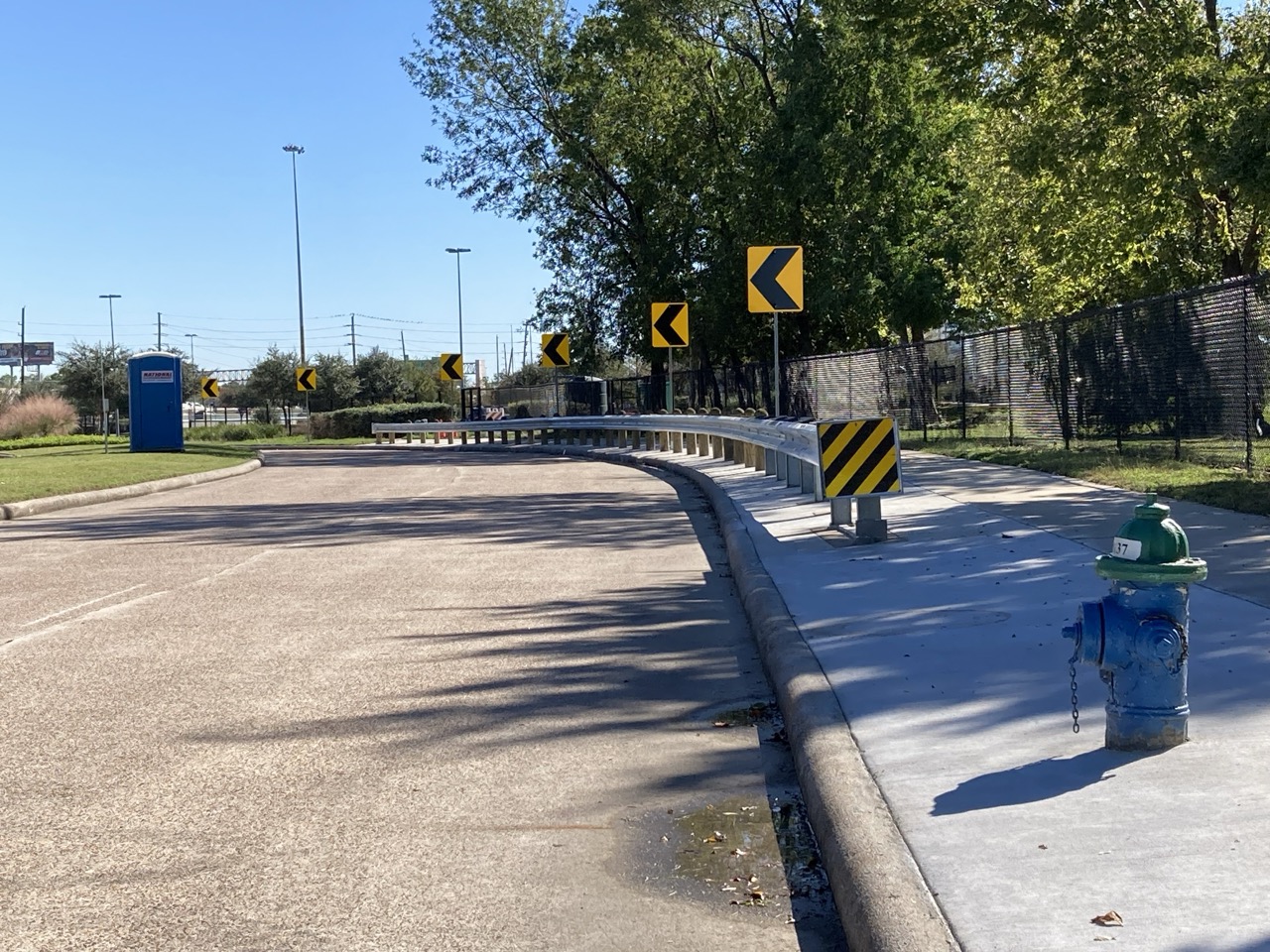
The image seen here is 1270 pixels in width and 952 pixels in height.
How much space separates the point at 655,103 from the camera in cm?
4159

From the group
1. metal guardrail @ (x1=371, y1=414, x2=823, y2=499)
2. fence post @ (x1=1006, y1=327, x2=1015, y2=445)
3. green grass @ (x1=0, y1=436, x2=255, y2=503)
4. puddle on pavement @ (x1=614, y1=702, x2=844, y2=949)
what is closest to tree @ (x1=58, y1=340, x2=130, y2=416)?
metal guardrail @ (x1=371, y1=414, x2=823, y2=499)

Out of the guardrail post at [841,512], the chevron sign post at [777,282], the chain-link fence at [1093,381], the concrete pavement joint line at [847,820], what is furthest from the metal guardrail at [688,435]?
the concrete pavement joint line at [847,820]

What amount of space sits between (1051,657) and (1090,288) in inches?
1112

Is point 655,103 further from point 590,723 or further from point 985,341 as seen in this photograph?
point 590,723

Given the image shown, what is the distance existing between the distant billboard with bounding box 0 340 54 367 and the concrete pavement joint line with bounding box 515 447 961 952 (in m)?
177

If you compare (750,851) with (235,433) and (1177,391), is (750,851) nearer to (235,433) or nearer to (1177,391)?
(1177,391)

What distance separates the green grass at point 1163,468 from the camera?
13.1 metres

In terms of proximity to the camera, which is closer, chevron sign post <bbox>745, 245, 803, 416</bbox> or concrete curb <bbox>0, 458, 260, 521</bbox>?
chevron sign post <bbox>745, 245, 803, 416</bbox>

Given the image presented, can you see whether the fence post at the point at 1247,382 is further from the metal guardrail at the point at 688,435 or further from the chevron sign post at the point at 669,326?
the chevron sign post at the point at 669,326

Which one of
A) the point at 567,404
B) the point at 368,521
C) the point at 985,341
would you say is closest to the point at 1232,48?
the point at 985,341

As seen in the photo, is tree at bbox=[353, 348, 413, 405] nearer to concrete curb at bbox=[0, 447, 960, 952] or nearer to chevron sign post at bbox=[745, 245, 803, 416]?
chevron sign post at bbox=[745, 245, 803, 416]

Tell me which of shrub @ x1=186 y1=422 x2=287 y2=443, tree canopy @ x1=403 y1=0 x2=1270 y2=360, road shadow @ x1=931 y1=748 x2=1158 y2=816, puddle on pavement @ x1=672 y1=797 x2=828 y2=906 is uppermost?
tree canopy @ x1=403 y1=0 x2=1270 y2=360

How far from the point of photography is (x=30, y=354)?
17425 cm

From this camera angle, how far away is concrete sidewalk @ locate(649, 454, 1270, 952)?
386 centimetres
